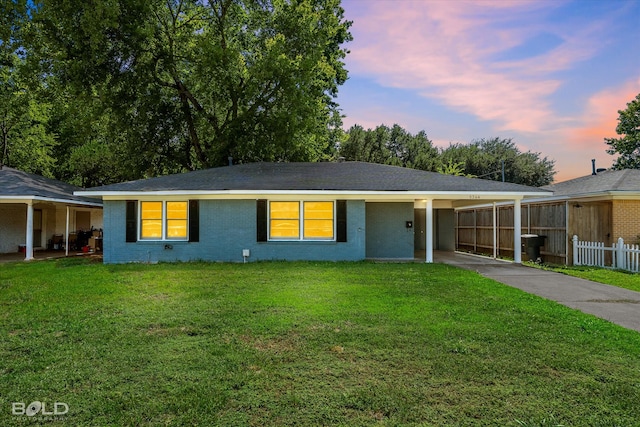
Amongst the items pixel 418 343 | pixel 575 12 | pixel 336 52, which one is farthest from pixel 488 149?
pixel 418 343

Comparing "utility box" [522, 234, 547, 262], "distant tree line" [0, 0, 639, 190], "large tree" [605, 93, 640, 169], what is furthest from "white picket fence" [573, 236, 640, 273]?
"large tree" [605, 93, 640, 169]

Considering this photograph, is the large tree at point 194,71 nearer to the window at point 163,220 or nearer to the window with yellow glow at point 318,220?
the window with yellow glow at point 318,220

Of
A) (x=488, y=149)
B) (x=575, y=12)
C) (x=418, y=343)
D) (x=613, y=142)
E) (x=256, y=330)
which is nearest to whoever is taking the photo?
(x=418, y=343)

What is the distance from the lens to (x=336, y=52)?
2427cm

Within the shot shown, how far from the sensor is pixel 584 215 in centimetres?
1362

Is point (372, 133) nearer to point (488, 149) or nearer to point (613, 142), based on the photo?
point (613, 142)

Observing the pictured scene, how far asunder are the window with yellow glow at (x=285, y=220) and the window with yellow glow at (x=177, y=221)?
2929 mm

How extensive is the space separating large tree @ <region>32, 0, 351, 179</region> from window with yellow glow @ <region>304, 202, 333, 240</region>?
7549 mm

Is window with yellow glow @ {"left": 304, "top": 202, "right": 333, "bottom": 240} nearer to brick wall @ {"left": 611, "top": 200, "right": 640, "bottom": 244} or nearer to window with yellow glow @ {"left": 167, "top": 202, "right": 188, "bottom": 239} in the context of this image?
window with yellow glow @ {"left": 167, "top": 202, "right": 188, "bottom": 239}

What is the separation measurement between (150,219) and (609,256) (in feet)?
49.2

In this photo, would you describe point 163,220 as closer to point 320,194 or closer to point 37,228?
point 320,194

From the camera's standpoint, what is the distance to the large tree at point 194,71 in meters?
17.8

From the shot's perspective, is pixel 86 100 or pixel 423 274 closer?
pixel 423 274

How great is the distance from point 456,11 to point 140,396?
13900 millimetres
